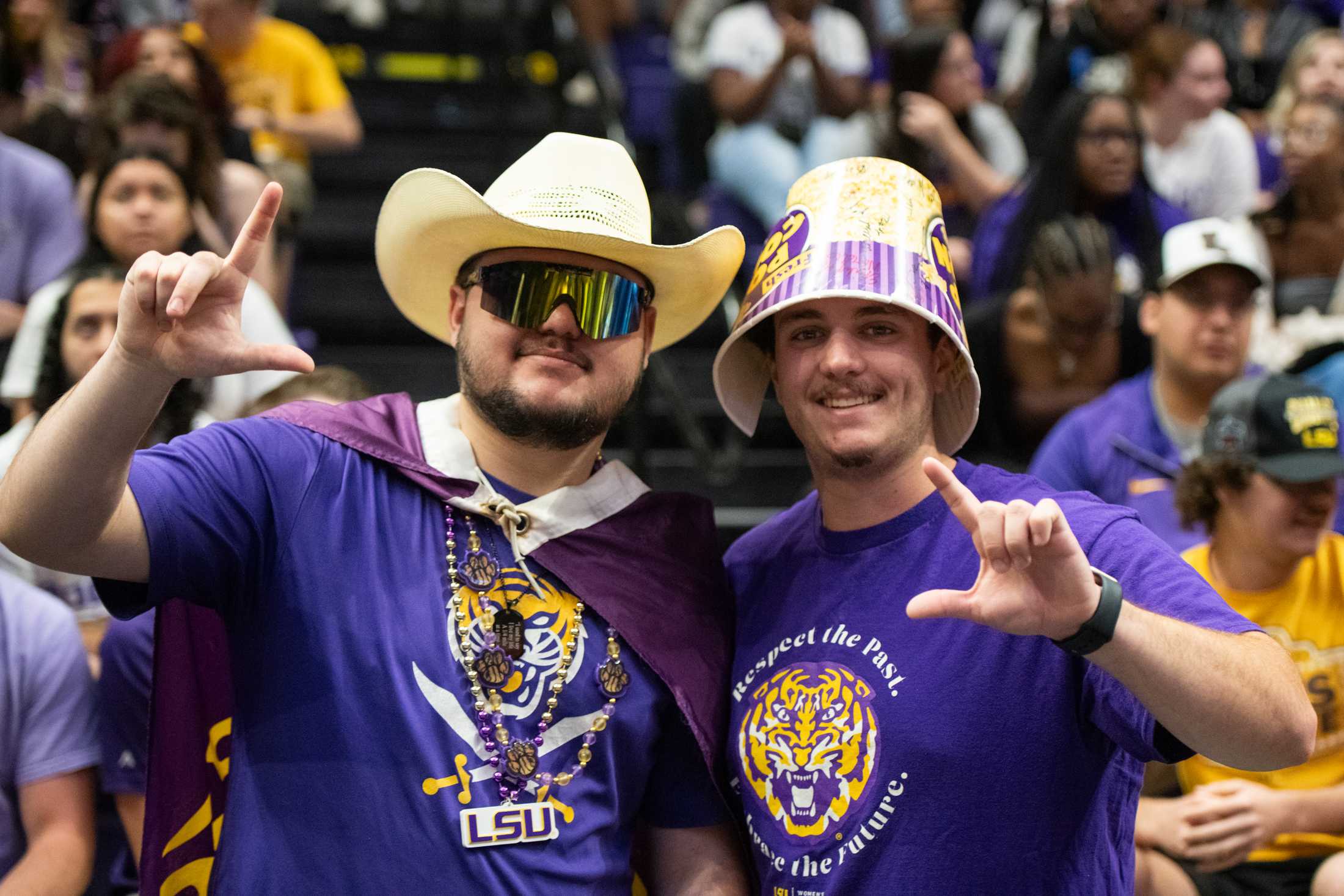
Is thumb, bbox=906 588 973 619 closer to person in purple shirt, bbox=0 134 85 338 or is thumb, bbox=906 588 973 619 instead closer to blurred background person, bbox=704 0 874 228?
person in purple shirt, bbox=0 134 85 338

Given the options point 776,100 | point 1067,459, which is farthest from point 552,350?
point 776,100

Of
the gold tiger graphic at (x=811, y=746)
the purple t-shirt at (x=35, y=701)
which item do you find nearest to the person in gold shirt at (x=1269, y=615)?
the gold tiger graphic at (x=811, y=746)

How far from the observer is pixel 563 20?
7.06 meters

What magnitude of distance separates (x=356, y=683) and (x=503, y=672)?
10.1 inches

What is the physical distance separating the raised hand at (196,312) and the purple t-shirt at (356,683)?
0.89 ft

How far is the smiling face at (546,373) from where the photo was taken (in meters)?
2.72

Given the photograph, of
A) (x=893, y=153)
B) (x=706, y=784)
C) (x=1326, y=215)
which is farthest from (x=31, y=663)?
Result: (x=1326, y=215)

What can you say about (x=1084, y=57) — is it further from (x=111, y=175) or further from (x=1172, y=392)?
(x=111, y=175)

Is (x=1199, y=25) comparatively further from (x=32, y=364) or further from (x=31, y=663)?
(x=31, y=663)

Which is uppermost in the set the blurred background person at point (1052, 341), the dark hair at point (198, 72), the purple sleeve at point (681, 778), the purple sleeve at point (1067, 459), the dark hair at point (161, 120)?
the dark hair at point (198, 72)

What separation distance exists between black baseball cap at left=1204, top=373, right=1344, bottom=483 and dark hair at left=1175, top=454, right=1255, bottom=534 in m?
0.02

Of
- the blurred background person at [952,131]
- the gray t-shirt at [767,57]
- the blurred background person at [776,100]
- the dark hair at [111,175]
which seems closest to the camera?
the dark hair at [111,175]

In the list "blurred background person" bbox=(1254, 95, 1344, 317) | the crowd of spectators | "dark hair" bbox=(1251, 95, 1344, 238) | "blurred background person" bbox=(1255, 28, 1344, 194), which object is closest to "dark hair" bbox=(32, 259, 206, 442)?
the crowd of spectators

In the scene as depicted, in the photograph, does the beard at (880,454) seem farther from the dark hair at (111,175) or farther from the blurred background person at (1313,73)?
the blurred background person at (1313,73)
